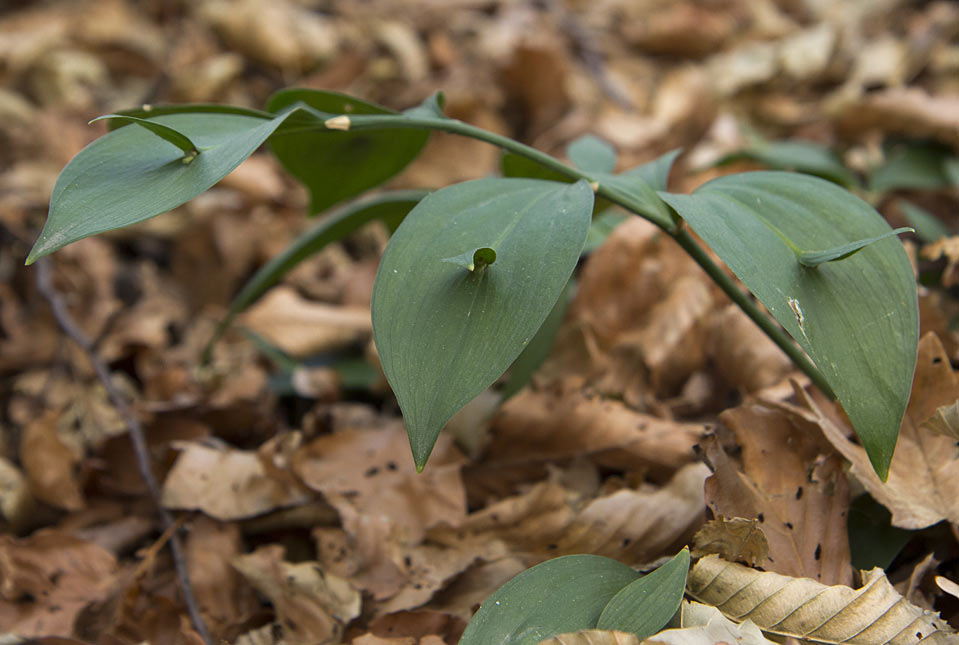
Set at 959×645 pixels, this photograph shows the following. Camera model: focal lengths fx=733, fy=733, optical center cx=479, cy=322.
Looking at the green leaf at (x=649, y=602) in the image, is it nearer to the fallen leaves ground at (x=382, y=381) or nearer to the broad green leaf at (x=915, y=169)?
the fallen leaves ground at (x=382, y=381)

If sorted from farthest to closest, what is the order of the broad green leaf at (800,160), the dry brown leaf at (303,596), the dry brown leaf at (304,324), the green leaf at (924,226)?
the dry brown leaf at (304,324)
the broad green leaf at (800,160)
the green leaf at (924,226)
the dry brown leaf at (303,596)


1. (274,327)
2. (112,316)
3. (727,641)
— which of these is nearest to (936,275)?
(727,641)

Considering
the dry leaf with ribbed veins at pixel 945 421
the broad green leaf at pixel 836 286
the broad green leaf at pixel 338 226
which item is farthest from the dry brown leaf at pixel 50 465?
the dry leaf with ribbed veins at pixel 945 421

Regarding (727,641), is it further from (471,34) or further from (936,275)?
(471,34)

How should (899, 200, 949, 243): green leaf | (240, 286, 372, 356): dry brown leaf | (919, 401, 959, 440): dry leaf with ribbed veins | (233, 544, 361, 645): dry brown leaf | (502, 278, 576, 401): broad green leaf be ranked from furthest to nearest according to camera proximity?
1. (240, 286, 372, 356): dry brown leaf
2. (899, 200, 949, 243): green leaf
3. (502, 278, 576, 401): broad green leaf
4. (233, 544, 361, 645): dry brown leaf
5. (919, 401, 959, 440): dry leaf with ribbed veins

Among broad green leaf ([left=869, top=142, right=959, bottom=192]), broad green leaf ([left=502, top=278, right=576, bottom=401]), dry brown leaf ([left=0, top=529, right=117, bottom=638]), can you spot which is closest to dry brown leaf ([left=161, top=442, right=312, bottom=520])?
dry brown leaf ([left=0, top=529, right=117, bottom=638])

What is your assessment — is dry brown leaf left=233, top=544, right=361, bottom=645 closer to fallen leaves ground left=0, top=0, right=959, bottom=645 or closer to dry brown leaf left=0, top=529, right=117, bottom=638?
fallen leaves ground left=0, top=0, right=959, bottom=645

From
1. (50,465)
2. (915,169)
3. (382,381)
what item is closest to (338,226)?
(382,381)
